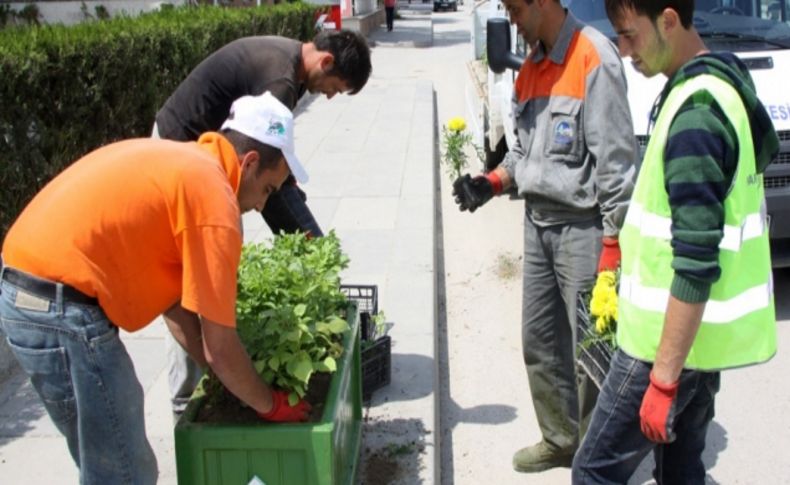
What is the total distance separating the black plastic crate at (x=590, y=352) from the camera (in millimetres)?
3145

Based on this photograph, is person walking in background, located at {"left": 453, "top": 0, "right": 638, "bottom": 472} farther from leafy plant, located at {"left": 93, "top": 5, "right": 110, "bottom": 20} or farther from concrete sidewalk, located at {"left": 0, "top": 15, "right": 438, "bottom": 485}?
leafy plant, located at {"left": 93, "top": 5, "right": 110, "bottom": 20}

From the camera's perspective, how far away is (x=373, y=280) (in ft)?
20.8

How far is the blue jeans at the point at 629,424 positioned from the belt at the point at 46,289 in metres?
1.49

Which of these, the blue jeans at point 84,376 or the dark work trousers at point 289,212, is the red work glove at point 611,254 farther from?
Result: the blue jeans at point 84,376

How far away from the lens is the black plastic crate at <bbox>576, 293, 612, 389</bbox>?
3145 mm

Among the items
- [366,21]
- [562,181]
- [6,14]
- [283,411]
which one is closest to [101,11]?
[6,14]

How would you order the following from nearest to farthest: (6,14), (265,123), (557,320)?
(265,123) → (557,320) → (6,14)

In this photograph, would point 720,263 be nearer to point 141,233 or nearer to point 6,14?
point 141,233

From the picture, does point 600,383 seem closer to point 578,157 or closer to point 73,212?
point 578,157

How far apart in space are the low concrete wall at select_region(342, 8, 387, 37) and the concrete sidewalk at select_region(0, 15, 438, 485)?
14498 mm

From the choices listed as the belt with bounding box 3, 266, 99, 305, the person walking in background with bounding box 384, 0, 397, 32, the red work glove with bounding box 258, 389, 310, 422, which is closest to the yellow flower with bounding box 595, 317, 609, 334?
the red work glove with bounding box 258, 389, 310, 422

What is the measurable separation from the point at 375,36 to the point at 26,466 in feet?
97.3

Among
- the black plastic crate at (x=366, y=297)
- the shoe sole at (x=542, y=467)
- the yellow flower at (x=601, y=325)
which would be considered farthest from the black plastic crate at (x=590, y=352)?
the black plastic crate at (x=366, y=297)

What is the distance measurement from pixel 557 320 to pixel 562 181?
68 cm
